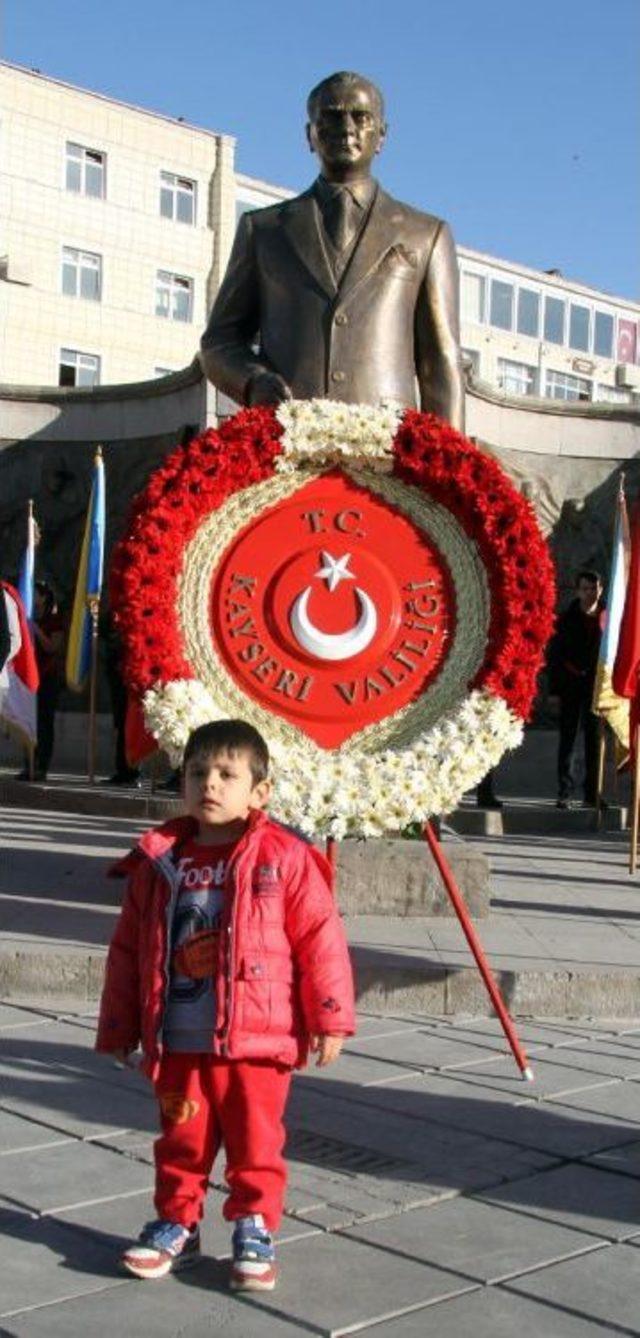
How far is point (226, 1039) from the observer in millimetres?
3447

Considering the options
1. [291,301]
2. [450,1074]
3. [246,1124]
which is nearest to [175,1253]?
[246,1124]

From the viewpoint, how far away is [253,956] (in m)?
3.48

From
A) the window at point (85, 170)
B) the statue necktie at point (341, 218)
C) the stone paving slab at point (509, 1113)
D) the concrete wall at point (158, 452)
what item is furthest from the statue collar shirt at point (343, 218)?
the window at point (85, 170)

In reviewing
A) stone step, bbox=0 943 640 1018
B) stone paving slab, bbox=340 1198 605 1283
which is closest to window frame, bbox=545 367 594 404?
stone step, bbox=0 943 640 1018

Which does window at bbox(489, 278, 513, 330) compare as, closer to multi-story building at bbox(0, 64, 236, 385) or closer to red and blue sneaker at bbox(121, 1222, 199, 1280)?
multi-story building at bbox(0, 64, 236, 385)

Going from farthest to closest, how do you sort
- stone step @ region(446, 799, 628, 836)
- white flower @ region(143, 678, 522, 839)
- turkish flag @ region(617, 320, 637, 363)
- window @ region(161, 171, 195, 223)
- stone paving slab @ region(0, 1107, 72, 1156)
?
turkish flag @ region(617, 320, 637, 363) → window @ region(161, 171, 195, 223) → stone step @ region(446, 799, 628, 836) → white flower @ region(143, 678, 522, 839) → stone paving slab @ region(0, 1107, 72, 1156)

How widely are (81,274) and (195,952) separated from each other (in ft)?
142

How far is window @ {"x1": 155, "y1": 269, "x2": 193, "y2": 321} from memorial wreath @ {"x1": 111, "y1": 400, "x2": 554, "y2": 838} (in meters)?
41.9

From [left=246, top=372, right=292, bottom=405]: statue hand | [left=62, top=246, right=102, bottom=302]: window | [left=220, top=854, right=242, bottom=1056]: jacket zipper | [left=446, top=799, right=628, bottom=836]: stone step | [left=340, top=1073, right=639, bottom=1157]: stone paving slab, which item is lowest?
[left=340, top=1073, right=639, bottom=1157]: stone paving slab

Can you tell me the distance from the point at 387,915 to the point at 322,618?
1955 millimetres

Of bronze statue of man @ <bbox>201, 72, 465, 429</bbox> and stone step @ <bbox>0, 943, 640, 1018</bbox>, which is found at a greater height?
bronze statue of man @ <bbox>201, 72, 465, 429</bbox>

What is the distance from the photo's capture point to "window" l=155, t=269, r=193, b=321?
47.0 m

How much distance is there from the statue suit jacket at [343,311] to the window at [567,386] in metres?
53.1

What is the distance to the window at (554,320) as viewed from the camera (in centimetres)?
6097
